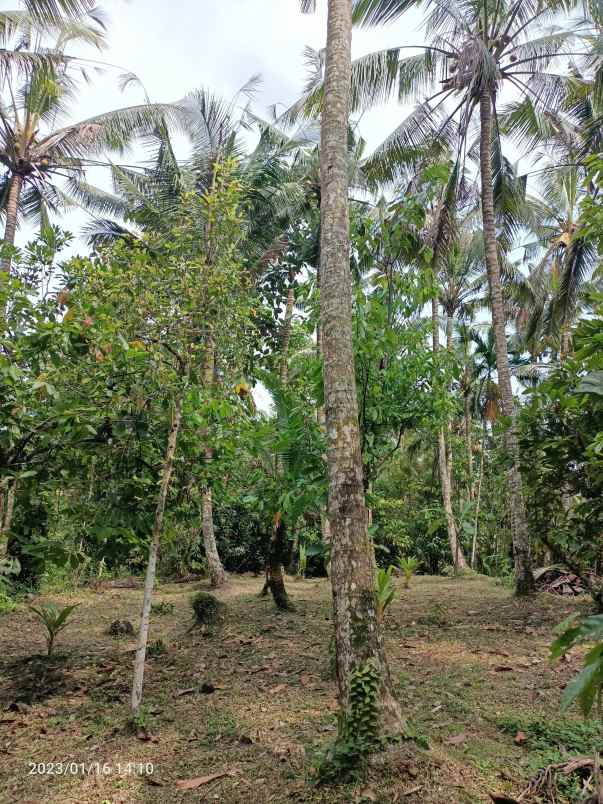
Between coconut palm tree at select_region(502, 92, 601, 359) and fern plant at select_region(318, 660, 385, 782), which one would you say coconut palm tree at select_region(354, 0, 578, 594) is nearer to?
coconut palm tree at select_region(502, 92, 601, 359)

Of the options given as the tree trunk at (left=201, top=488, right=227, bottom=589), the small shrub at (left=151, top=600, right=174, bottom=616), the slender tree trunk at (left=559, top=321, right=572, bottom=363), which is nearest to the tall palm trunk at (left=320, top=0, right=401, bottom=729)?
the slender tree trunk at (left=559, top=321, right=572, bottom=363)

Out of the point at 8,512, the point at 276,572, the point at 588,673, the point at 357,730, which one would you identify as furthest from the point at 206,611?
the point at 588,673

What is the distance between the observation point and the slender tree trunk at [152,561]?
4207 mm

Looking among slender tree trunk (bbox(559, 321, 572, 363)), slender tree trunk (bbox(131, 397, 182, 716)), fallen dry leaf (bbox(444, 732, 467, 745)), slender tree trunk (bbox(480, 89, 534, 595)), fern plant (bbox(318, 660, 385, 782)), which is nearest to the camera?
fern plant (bbox(318, 660, 385, 782))

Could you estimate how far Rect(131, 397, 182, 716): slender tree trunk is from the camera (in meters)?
4.21

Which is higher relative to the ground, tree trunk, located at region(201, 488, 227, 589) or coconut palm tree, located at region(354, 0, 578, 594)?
coconut palm tree, located at region(354, 0, 578, 594)

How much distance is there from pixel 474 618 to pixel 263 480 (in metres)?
3.55

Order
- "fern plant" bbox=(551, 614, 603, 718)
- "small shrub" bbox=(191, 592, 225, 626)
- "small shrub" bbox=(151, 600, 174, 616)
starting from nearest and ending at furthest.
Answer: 1. "fern plant" bbox=(551, 614, 603, 718)
2. "small shrub" bbox=(191, 592, 225, 626)
3. "small shrub" bbox=(151, 600, 174, 616)

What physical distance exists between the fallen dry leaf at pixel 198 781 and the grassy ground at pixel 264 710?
27mm

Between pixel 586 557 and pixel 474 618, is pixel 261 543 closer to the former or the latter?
pixel 474 618

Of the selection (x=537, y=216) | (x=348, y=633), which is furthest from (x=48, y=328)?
(x=537, y=216)

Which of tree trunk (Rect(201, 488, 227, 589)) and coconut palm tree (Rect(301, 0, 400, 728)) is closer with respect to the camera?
coconut palm tree (Rect(301, 0, 400, 728))

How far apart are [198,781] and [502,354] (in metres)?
8.26

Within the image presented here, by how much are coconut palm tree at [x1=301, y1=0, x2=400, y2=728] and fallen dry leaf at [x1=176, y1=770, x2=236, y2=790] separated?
962mm
